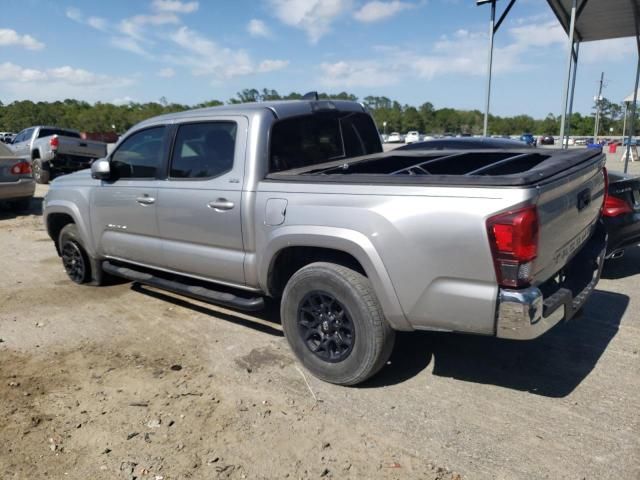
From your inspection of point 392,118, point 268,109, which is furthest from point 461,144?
point 392,118

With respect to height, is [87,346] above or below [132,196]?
below

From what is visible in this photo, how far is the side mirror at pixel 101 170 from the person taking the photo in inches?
189

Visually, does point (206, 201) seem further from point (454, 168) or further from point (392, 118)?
point (392, 118)

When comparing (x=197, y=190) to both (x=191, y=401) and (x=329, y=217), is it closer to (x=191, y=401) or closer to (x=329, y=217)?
(x=329, y=217)

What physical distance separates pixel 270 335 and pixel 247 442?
1.51m

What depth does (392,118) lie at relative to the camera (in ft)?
415

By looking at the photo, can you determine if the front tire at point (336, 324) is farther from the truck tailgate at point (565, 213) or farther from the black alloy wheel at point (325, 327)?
the truck tailgate at point (565, 213)

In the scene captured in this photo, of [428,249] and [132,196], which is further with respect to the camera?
[132,196]

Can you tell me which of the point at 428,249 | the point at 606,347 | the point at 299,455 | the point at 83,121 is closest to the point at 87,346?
the point at 299,455

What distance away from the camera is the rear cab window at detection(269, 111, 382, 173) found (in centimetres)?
390

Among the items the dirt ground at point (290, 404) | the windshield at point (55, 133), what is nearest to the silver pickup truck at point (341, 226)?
the dirt ground at point (290, 404)

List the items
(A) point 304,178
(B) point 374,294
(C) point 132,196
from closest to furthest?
(B) point 374,294, (A) point 304,178, (C) point 132,196

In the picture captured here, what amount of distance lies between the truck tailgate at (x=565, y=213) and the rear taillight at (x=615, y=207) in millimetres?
1748

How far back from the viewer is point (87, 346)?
4219mm
